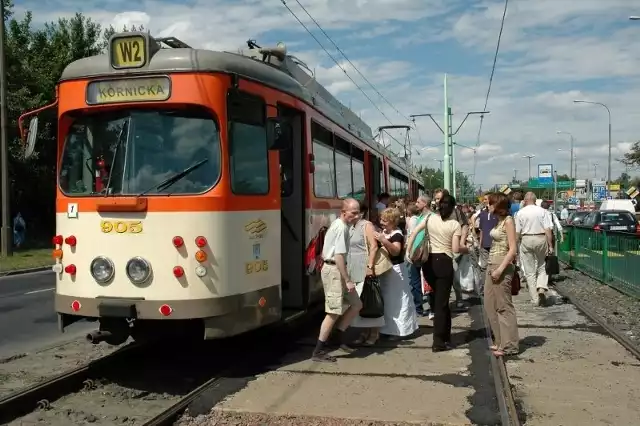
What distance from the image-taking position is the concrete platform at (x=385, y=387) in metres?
5.85

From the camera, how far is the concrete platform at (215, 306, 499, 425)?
5852mm

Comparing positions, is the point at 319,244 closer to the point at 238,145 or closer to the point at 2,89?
the point at 238,145

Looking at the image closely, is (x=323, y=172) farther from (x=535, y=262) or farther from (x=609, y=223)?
(x=609, y=223)

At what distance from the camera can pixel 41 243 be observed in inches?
1259

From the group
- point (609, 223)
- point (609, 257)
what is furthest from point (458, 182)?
point (609, 257)

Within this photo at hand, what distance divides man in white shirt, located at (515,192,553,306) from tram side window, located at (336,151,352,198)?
3032 mm

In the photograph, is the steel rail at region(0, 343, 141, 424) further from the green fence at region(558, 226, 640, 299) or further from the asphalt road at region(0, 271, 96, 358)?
the green fence at region(558, 226, 640, 299)

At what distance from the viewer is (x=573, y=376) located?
279 inches

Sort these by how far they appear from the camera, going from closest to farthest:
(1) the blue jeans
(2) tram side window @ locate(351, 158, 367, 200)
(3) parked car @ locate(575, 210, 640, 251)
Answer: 1. (1) the blue jeans
2. (2) tram side window @ locate(351, 158, 367, 200)
3. (3) parked car @ locate(575, 210, 640, 251)

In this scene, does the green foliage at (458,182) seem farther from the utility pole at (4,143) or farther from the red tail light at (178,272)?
the red tail light at (178,272)

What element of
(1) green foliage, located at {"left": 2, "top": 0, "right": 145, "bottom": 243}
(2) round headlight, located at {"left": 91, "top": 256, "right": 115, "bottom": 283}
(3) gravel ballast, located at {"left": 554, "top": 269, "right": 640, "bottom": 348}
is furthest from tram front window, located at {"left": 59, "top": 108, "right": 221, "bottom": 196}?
(1) green foliage, located at {"left": 2, "top": 0, "right": 145, "bottom": 243}

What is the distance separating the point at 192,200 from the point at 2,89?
59.8 ft

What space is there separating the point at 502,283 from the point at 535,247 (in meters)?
4.60

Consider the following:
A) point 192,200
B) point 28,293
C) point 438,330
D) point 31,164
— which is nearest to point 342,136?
point 438,330
